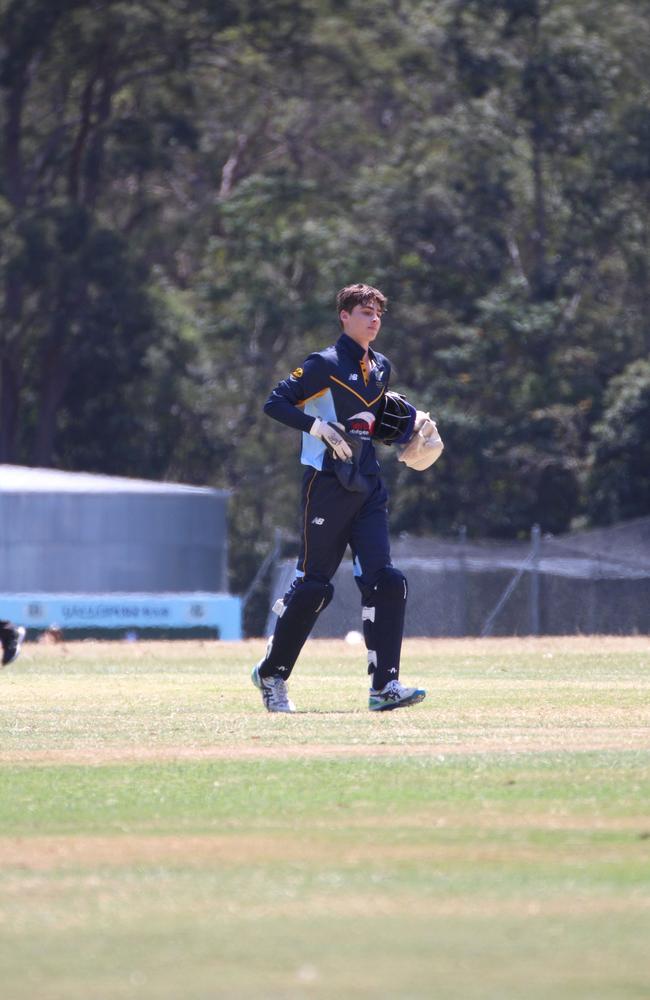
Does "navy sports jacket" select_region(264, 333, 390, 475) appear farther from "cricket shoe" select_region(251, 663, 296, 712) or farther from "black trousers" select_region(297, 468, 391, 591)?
"cricket shoe" select_region(251, 663, 296, 712)

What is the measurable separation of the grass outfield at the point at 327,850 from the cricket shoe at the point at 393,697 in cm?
14

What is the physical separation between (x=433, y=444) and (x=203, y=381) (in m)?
37.6

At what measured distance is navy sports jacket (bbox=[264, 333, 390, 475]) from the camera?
32.1 feet

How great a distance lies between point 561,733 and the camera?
8.61 m

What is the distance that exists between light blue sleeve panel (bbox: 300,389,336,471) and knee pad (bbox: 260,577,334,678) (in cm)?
62

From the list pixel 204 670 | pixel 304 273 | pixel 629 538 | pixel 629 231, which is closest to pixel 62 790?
pixel 204 670

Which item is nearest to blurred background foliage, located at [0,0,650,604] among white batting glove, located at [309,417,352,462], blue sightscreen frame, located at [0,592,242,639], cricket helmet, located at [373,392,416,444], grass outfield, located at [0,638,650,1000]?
blue sightscreen frame, located at [0,592,242,639]

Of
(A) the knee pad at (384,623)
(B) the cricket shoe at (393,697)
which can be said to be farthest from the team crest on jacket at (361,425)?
(B) the cricket shoe at (393,697)

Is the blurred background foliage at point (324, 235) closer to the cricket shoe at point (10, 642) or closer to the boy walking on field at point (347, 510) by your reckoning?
the cricket shoe at point (10, 642)

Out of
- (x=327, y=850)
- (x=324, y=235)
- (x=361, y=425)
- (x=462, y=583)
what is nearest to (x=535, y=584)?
(x=462, y=583)

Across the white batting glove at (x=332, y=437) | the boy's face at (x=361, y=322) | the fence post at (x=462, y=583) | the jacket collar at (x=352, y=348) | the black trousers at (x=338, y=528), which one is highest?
the boy's face at (x=361, y=322)

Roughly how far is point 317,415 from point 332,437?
34cm

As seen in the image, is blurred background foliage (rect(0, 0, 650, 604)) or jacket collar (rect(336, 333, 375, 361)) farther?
blurred background foliage (rect(0, 0, 650, 604))

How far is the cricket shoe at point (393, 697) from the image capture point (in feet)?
32.0
